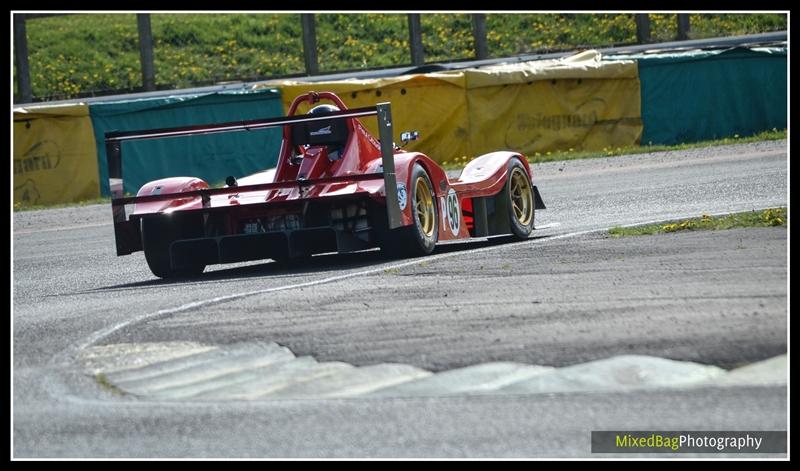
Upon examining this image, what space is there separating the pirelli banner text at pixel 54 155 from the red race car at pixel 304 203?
10237mm

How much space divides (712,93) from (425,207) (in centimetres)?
1305

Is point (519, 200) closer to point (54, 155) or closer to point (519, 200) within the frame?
point (519, 200)

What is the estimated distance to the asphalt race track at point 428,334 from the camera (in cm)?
549

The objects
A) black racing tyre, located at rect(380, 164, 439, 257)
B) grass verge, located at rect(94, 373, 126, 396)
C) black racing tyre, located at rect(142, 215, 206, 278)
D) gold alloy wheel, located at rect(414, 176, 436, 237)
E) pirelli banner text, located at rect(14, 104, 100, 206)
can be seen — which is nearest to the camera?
grass verge, located at rect(94, 373, 126, 396)

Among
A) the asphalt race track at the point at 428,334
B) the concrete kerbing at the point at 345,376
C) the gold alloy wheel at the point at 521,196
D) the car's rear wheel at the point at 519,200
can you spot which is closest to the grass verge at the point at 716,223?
the asphalt race track at the point at 428,334

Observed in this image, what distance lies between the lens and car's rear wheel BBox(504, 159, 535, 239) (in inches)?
501

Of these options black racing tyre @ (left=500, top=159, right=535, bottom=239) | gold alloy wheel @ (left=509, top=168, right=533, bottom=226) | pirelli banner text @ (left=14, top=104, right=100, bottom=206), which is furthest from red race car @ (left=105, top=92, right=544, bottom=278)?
pirelli banner text @ (left=14, top=104, right=100, bottom=206)

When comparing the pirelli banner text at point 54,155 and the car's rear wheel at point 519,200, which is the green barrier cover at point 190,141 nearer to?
the pirelli banner text at point 54,155

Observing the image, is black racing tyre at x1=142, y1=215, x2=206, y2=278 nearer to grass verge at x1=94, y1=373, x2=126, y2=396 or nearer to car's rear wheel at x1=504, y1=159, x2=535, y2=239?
car's rear wheel at x1=504, y1=159, x2=535, y2=239

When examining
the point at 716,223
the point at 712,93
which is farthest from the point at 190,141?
the point at 716,223

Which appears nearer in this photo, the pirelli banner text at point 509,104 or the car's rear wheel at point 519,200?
the car's rear wheel at point 519,200

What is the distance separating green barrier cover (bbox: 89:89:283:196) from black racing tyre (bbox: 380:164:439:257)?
10.8 metres

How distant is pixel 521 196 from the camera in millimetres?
13125
